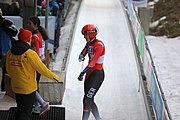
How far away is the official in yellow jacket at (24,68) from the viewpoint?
680 centimetres

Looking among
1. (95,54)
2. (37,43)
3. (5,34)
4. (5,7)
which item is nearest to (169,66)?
(5,7)

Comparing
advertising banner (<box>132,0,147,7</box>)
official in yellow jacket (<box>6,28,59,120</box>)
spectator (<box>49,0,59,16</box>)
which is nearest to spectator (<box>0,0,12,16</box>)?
spectator (<box>49,0,59,16</box>)

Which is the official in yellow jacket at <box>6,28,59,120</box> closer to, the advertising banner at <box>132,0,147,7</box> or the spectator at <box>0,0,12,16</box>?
the spectator at <box>0,0,12,16</box>

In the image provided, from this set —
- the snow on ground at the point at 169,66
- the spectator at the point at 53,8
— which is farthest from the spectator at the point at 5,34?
the snow on ground at the point at 169,66

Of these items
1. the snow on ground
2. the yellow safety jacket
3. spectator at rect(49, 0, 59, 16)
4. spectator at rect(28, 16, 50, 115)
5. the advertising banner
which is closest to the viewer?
the yellow safety jacket

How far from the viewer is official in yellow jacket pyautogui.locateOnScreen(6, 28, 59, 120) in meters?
6.80

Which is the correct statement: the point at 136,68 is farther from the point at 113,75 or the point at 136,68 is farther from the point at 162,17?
the point at 162,17

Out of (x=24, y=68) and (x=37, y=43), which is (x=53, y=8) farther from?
(x=24, y=68)

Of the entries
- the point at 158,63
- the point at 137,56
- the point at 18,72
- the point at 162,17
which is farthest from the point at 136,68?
the point at 162,17

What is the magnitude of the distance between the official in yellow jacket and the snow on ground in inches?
372

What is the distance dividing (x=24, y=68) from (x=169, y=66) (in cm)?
1779

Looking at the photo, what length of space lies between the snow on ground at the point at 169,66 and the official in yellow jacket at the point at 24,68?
945 centimetres

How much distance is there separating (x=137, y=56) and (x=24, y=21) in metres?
3.39

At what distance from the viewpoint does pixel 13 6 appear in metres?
11.4
